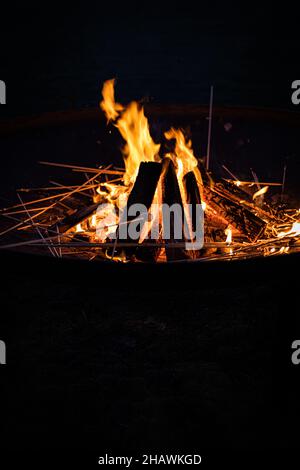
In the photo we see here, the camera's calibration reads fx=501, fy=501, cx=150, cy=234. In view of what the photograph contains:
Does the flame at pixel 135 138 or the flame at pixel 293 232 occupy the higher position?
the flame at pixel 135 138

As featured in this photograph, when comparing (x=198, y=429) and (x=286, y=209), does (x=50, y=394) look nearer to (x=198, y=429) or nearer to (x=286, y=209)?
(x=198, y=429)

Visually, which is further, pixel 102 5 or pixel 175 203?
pixel 102 5

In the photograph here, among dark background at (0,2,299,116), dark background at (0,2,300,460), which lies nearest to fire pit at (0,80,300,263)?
dark background at (0,2,300,460)

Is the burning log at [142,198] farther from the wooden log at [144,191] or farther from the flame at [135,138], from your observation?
the flame at [135,138]

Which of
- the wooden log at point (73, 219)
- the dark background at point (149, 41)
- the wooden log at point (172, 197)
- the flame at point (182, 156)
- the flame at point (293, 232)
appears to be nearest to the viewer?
the wooden log at point (172, 197)

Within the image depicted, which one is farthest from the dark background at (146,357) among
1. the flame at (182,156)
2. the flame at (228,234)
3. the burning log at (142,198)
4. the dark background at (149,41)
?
the dark background at (149,41)

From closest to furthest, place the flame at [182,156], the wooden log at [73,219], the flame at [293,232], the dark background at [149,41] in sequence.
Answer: the flame at [293,232] < the wooden log at [73,219] < the flame at [182,156] < the dark background at [149,41]

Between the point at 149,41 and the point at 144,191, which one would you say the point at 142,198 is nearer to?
the point at 144,191

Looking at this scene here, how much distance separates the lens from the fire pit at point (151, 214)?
1.65 m

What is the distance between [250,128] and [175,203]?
2.46 ft

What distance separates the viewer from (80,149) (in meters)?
2.30

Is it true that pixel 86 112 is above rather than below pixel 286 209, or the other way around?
above
